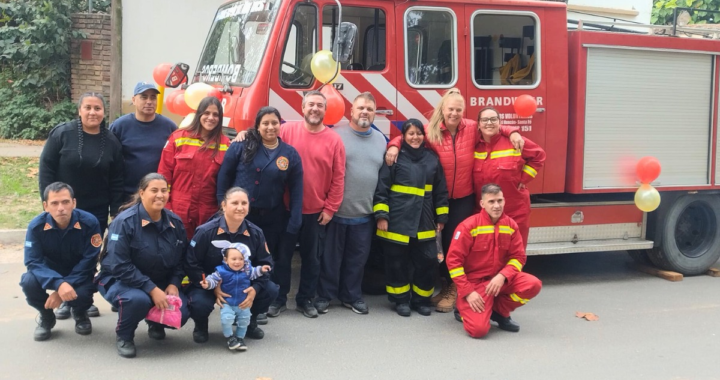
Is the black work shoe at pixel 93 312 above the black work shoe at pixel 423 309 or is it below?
above

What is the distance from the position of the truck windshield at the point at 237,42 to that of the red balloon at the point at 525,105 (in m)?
2.19

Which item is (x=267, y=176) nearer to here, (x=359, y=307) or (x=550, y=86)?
(x=359, y=307)

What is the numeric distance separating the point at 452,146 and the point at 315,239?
133cm

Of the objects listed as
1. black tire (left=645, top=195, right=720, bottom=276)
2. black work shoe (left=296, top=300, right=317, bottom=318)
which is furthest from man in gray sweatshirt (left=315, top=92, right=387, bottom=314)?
black tire (left=645, top=195, right=720, bottom=276)

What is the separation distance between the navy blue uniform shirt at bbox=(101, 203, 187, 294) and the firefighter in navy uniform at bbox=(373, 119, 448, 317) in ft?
5.40

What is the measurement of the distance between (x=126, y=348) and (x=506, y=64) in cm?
398

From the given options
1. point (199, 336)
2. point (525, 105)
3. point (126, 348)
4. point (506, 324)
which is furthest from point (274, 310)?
point (525, 105)

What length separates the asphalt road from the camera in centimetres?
452

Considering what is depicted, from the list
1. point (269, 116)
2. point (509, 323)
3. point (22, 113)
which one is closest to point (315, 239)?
point (269, 116)

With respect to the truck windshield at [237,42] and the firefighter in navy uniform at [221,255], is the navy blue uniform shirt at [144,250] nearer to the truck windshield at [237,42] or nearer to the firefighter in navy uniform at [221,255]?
the firefighter in navy uniform at [221,255]

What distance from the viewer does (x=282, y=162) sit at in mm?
5281

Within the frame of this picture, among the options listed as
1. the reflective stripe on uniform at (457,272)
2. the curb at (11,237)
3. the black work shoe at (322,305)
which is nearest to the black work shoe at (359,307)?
the black work shoe at (322,305)

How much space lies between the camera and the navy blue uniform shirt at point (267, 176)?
5.23 m

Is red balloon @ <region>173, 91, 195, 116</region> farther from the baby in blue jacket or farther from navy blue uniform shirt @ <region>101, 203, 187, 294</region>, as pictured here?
the baby in blue jacket
